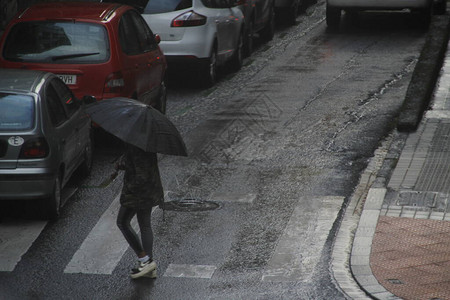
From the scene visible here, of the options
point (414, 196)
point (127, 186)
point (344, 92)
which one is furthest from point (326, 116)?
point (127, 186)

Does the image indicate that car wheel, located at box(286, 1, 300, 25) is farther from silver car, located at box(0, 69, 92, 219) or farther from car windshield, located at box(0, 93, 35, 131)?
car windshield, located at box(0, 93, 35, 131)

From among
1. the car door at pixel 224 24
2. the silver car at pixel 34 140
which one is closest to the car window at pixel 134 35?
the silver car at pixel 34 140

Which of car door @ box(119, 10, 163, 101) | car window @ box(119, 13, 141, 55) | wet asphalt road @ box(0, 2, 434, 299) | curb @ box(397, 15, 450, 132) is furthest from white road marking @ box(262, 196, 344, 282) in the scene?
car window @ box(119, 13, 141, 55)

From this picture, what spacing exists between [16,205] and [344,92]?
25.1ft

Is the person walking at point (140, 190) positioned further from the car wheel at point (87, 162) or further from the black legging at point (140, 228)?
the car wheel at point (87, 162)

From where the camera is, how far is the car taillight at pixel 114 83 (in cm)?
1286

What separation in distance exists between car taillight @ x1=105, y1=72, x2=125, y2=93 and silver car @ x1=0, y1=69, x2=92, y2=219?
5.91 feet

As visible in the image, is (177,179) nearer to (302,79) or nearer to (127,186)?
(127,186)

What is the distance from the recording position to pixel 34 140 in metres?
9.95

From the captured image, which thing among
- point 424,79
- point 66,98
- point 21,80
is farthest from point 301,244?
point 424,79

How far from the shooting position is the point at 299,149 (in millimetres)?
13312

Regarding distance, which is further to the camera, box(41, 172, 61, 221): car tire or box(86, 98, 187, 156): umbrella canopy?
box(41, 172, 61, 221): car tire

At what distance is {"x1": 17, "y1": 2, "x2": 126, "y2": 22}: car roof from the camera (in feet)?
43.4

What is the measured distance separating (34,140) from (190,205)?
196 cm
